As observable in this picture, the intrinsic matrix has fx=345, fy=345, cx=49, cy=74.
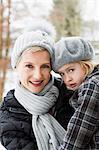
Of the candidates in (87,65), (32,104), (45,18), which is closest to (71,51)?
(87,65)

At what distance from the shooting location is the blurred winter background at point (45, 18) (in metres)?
2.56

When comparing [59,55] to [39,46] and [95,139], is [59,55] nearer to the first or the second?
[39,46]

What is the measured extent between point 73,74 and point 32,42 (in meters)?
0.21

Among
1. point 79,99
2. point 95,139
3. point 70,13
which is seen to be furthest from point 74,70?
point 70,13

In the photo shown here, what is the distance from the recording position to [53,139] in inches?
53.8

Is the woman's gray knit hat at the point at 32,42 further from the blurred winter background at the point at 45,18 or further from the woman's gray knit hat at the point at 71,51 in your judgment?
the blurred winter background at the point at 45,18

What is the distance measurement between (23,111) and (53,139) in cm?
17

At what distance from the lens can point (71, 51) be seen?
1.37m

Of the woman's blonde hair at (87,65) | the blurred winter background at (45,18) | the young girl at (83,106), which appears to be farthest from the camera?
the blurred winter background at (45,18)

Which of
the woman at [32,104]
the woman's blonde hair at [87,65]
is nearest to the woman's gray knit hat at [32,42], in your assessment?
the woman at [32,104]

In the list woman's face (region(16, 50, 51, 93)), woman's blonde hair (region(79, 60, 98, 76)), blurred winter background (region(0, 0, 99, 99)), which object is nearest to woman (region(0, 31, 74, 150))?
woman's face (region(16, 50, 51, 93))

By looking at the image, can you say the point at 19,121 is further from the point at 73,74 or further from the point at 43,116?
the point at 73,74

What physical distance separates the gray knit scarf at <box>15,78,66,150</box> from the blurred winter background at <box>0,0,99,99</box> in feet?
3.68

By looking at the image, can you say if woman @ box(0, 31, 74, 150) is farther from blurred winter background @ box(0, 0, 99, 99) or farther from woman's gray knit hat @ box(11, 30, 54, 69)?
blurred winter background @ box(0, 0, 99, 99)
